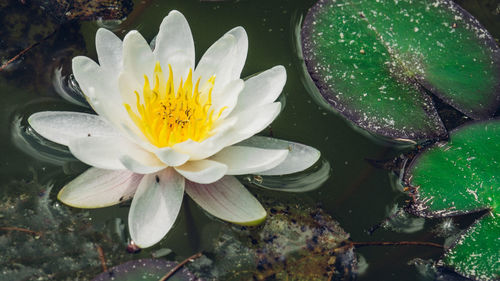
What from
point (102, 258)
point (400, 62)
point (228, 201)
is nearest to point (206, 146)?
point (228, 201)

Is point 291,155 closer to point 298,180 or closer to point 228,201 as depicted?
point 298,180

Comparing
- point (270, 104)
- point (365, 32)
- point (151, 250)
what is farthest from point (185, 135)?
point (365, 32)

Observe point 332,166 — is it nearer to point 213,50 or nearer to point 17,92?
point 213,50

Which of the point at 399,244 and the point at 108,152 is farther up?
the point at 108,152

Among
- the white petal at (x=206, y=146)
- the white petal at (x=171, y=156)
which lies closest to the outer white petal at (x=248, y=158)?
the white petal at (x=206, y=146)

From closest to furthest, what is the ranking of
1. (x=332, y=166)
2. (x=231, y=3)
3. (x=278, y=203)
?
1. (x=278, y=203)
2. (x=332, y=166)
3. (x=231, y=3)

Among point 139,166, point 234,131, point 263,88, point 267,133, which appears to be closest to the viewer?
point 139,166
